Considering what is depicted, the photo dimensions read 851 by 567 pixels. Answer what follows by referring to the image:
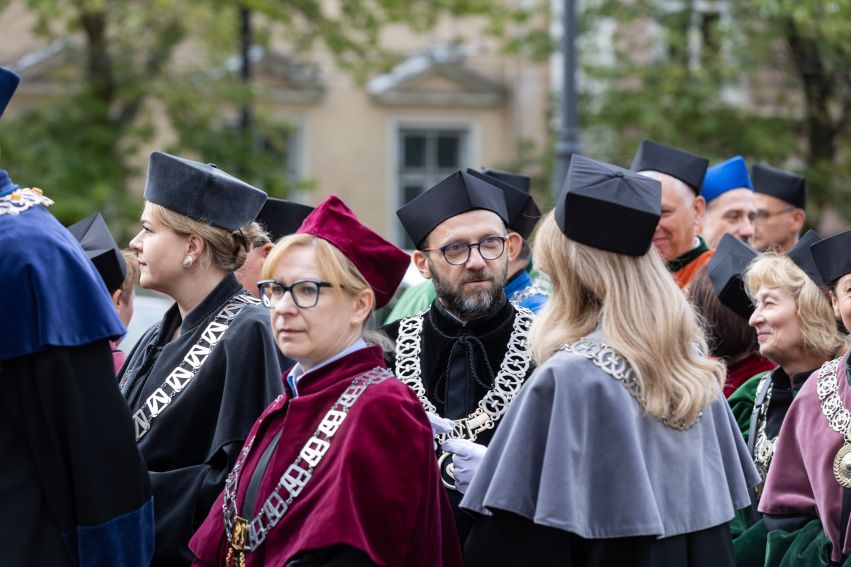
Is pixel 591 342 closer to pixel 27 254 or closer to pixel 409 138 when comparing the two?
pixel 27 254

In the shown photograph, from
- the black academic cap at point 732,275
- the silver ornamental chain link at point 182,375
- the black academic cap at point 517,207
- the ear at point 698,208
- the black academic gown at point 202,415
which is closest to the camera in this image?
the black academic gown at point 202,415

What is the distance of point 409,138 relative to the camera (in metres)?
22.7

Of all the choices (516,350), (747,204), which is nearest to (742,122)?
(747,204)

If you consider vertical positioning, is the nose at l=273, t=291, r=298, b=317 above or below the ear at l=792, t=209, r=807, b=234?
above

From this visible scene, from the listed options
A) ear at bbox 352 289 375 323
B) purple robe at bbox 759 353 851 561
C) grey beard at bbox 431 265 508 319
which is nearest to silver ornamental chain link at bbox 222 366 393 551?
ear at bbox 352 289 375 323

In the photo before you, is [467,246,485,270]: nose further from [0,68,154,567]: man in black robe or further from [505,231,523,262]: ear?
[0,68,154,567]: man in black robe

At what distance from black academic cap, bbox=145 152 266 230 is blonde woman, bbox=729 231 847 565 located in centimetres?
202

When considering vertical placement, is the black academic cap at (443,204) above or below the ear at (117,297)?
above

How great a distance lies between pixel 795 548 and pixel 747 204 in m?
3.26

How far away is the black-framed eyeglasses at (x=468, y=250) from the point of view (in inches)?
185

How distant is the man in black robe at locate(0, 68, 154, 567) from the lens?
344cm

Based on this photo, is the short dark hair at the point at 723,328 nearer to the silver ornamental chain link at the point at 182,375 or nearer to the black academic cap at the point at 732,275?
the black academic cap at the point at 732,275

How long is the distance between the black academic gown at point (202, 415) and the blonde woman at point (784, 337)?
1.82 m

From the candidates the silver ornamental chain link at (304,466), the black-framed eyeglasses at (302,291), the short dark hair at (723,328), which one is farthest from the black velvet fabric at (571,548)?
the short dark hair at (723,328)
